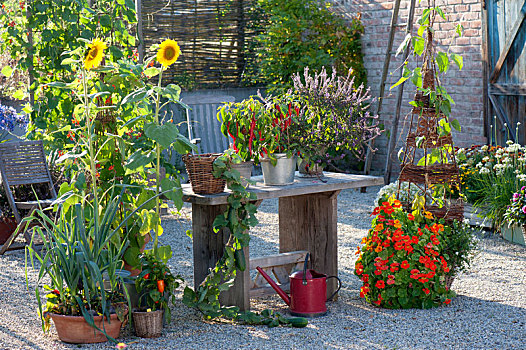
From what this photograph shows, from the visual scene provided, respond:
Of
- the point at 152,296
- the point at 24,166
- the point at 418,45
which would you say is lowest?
the point at 152,296

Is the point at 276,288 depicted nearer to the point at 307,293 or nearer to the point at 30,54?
the point at 307,293

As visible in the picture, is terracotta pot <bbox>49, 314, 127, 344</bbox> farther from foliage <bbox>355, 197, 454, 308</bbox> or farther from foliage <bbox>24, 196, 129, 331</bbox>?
foliage <bbox>355, 197, 454, 308</bbox>

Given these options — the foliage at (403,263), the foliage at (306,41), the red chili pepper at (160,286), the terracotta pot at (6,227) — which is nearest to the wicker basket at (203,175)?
the red chili pepper at (160,286)

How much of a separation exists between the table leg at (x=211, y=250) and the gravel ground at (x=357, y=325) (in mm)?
177

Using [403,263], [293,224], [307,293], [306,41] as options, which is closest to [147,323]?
[307,293]

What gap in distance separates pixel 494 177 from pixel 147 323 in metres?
3.11

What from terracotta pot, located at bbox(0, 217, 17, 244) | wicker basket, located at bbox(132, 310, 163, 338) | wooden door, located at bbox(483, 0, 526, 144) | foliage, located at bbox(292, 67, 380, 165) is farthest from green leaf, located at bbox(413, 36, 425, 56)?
terracotta pot, located at bbox(0, 217, 17, 244)

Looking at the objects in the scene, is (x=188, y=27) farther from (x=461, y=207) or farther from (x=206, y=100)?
(x=461, y=207)

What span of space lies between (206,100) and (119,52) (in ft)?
9.23

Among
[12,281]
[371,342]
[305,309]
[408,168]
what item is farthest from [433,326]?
[12,281]

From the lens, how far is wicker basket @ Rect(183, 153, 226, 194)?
3.28m

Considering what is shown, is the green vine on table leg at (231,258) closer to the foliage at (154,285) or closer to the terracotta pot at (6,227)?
the foliage at (154,285)

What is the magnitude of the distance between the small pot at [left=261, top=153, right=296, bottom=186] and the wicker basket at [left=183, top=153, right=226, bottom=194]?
0.32m

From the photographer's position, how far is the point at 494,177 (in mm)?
5227
